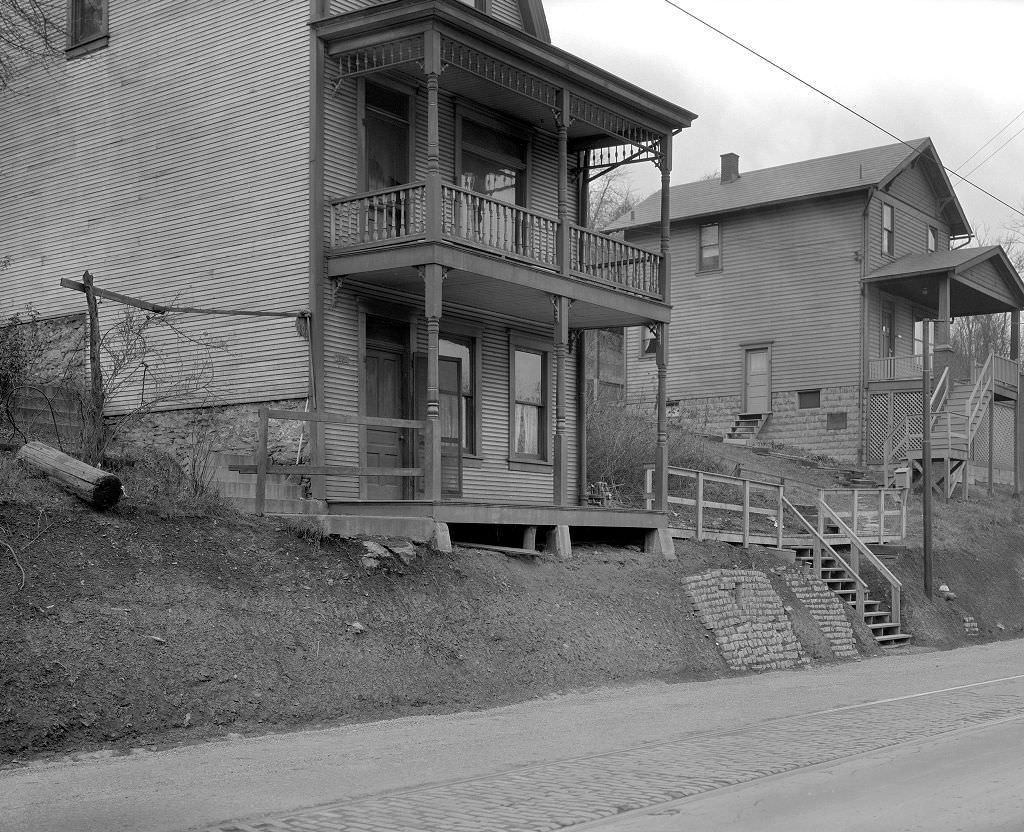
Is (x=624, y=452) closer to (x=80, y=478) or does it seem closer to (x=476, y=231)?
(x=476, y=231)

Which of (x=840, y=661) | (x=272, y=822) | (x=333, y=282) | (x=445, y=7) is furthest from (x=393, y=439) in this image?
(x=272, y=822)

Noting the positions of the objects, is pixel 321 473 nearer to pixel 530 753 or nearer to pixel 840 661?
pixel 530 753

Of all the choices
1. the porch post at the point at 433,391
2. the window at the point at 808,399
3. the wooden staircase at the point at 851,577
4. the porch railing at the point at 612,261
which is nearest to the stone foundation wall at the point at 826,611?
the wooden staircase at the point at 851,577

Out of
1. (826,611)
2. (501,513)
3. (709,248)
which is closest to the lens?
(501,513)

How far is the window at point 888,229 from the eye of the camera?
3809cm

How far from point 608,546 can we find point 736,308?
2044 centimetres

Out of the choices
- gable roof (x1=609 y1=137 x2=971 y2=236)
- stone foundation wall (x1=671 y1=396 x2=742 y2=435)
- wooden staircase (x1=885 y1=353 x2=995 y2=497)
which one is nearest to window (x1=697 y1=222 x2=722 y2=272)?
gable roof (x1=609 y1=137 x2=971 y2=236)

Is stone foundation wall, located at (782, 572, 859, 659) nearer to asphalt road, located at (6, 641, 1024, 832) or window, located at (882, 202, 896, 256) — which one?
asphalt road, located at (6, 641, 1024, 832)

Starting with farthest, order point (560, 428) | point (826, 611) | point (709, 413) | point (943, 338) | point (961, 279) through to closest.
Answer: point (709, 413)
point (943, 338)
point (961, 279)
point (826, 611)
point (560, 428)

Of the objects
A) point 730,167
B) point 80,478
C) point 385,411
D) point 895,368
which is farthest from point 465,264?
point 730,167

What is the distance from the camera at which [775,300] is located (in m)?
38.7

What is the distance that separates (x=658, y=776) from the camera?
10.4 m

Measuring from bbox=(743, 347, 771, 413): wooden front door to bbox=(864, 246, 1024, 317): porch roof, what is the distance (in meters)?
3.76

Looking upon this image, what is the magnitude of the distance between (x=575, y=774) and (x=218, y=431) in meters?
10.7
